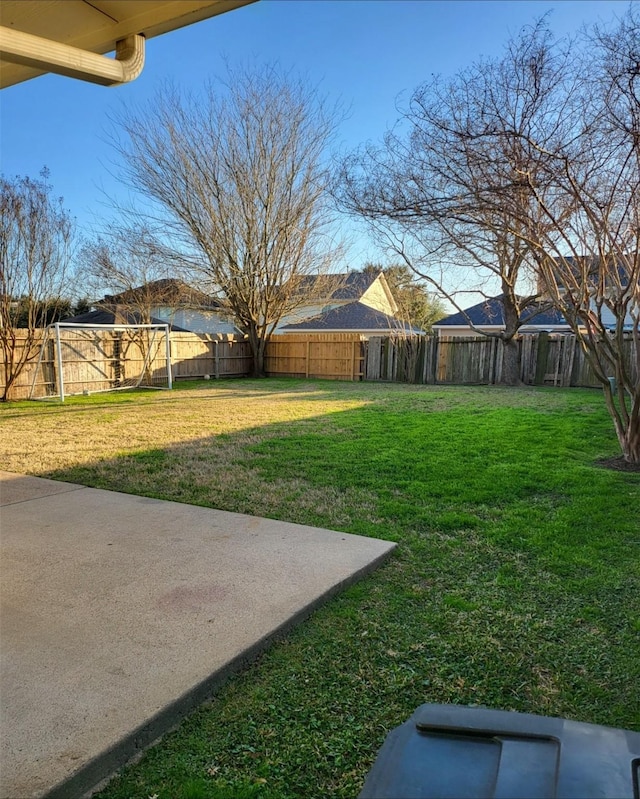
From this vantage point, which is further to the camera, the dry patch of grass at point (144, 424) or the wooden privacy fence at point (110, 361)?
the wooden privacy fence at point (110, 361)

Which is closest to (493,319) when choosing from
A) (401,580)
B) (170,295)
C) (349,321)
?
(349,321)

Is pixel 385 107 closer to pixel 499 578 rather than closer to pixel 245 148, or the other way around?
pixel 499 578

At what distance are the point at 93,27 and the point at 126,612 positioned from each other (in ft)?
7.61

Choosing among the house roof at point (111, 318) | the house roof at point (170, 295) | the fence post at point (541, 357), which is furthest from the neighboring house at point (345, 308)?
the house roof at point (111, 318)

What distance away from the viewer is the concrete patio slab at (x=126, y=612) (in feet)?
5.44

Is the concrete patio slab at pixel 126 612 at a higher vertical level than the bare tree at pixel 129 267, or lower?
lower

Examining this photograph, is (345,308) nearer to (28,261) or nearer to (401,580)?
(28,261)

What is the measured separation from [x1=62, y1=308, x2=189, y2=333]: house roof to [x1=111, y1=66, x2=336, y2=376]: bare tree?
4737 mm

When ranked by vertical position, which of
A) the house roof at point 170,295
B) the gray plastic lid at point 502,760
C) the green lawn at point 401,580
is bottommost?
the green lawn at point 401,580

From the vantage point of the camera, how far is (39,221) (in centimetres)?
1131

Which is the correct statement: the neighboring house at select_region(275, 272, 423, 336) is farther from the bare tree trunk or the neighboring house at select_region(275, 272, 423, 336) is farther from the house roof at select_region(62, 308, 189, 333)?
the house roof at select_region(62, 308, 189, 333)

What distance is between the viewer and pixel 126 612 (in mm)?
A: 2453

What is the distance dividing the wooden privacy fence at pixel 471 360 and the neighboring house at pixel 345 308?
3.18 feet

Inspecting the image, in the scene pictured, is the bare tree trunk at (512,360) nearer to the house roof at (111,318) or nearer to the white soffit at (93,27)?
the house roof at (111,318)
